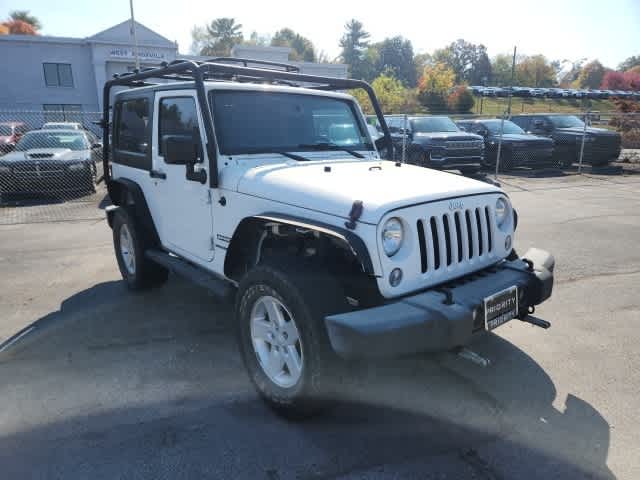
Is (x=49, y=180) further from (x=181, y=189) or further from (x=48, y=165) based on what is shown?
(x=181, y=189)

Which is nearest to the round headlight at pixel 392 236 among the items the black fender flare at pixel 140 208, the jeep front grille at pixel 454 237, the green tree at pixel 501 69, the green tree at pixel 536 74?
the jeep front grille at pixel 454 237

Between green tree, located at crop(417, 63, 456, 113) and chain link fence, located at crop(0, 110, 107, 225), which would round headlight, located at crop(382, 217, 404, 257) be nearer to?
chain link fence, located at crop(0, 110, 107, 225)

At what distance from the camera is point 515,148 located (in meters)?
14.8

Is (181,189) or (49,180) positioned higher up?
(181,189)

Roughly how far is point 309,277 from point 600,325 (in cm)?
303

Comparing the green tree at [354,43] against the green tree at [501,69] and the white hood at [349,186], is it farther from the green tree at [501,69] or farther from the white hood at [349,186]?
the white hood at [349,186]

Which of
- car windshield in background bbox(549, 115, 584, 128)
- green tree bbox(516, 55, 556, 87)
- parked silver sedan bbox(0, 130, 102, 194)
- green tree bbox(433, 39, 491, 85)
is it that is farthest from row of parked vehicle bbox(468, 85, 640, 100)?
green tree bbox(433, 39, 491, 85)

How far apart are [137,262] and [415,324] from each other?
341 centimetres

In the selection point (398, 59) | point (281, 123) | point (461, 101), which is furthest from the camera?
point (398, 59)

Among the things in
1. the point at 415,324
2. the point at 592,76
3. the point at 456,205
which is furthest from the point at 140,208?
the point at 592,76

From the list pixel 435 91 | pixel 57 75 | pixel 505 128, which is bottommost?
pixel 505 128

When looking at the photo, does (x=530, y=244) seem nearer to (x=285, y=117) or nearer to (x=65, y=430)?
(x=285, y=117)

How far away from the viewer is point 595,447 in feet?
8.69

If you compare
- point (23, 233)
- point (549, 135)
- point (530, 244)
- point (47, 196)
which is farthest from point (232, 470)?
point (549, 135)
